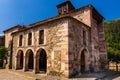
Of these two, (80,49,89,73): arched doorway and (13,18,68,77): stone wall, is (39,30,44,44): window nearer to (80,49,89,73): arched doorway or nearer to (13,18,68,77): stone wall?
(13,18,68,77): stone wall

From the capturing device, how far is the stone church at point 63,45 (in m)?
11.9

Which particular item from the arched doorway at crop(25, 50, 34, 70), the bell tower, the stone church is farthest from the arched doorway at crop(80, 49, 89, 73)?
the bell tower

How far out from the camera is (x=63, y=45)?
1188 centimetres

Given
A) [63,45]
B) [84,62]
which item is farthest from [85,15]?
[63,45]

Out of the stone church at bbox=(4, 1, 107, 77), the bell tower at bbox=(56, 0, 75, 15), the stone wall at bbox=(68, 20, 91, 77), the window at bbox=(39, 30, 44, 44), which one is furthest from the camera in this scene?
the bell tower at bbox=(56, 0, 75, 15)

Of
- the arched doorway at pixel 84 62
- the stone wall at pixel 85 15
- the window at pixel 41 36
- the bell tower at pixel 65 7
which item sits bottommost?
the arched doorway at pixel 84 62

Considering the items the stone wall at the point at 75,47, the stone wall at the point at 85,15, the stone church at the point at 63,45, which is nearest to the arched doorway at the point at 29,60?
the stone church at the point at 63,45

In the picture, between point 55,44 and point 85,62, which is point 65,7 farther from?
point 55,44

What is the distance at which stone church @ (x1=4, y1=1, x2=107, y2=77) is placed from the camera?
1186 centimetres

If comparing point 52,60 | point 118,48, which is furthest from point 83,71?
point 118,48

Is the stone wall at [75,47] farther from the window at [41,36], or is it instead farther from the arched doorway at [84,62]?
the window at [41,36]

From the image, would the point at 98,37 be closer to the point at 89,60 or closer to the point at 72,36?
the point at 89,60

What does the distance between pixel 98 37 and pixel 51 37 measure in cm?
798

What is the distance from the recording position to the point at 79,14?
16.5 meters
